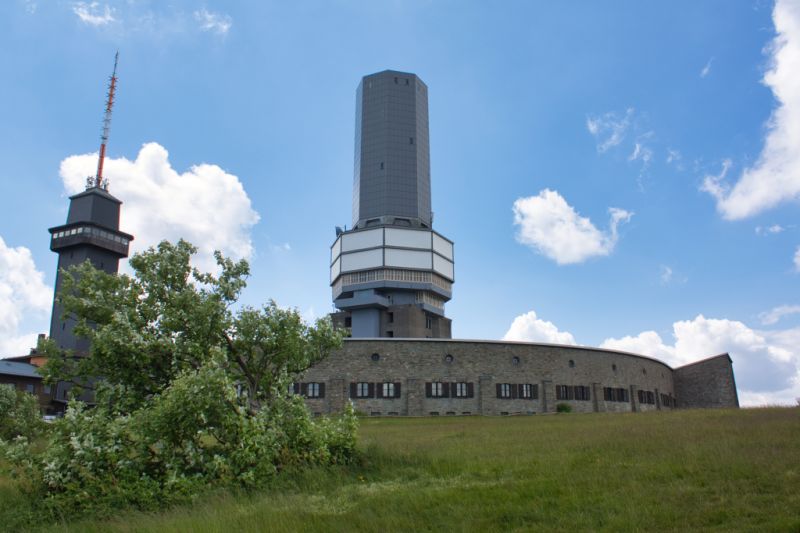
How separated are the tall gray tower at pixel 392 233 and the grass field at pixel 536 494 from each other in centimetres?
6810

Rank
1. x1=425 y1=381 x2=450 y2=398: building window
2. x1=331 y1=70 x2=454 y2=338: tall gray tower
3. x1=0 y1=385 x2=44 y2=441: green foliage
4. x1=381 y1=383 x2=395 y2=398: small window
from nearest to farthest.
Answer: x1=0 y1=385 x2=44 y2=441: green foliage → x1=381 y1=383 x2=395 y2=398: small window → x1=425 y1=381 x2=450 y2=398: building window → x1=331 y1=70 x2=454 y2=338: tall gray tower

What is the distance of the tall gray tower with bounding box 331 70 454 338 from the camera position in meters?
85.9

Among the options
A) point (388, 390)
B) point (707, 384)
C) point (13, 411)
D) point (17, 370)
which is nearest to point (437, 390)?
point (388, 390)

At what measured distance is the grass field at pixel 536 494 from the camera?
10.5 meters

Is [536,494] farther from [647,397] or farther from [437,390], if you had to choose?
[647,397]

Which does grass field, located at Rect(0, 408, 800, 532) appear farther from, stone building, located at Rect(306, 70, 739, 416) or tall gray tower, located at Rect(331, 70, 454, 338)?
tall gray tower, located at Rect(331, 70, 454, 338)

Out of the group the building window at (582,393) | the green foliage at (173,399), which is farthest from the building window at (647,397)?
the green foliage at (173,399)

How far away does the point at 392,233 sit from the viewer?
8662 centimetres

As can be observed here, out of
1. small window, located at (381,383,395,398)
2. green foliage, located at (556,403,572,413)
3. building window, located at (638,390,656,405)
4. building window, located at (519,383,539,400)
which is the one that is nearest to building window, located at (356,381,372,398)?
small window, located at (381,383,395,398)

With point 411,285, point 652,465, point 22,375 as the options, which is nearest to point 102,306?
point 652,465

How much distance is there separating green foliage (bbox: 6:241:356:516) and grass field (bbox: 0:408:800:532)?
74cm

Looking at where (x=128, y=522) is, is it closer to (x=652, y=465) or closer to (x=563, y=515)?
(x=563, y=515)

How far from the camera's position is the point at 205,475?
1466 cm

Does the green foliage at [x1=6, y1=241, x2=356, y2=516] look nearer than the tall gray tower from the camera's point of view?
Yes
